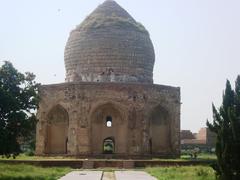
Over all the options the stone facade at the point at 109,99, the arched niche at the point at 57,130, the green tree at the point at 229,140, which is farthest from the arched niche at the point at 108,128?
the green tree at the point at 229,140

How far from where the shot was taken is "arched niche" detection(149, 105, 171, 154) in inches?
1146

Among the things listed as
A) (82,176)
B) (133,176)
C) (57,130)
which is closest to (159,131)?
(57,130)

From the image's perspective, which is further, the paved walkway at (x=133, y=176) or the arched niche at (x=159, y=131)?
the arched niche at (x=159, y=131)

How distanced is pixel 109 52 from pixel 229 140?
18816 mm

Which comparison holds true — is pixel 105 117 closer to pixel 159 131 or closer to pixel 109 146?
pixel 159 131

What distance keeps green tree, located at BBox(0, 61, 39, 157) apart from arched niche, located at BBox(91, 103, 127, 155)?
1132cm

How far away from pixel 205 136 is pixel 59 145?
25.6m

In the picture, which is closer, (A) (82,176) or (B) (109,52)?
(A) (82,176)

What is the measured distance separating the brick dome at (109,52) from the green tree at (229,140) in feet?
58.7

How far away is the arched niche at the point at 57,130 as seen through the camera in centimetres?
2884

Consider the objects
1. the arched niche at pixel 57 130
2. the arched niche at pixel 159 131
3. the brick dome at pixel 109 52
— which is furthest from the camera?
the brick dome at pixel 109 52

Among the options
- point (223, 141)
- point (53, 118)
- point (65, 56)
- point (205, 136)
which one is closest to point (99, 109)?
point (53, 118)

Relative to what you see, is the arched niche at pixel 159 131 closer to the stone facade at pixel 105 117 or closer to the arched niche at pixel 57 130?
the stone facade at pixel 105 117

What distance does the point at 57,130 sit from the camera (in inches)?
1151
